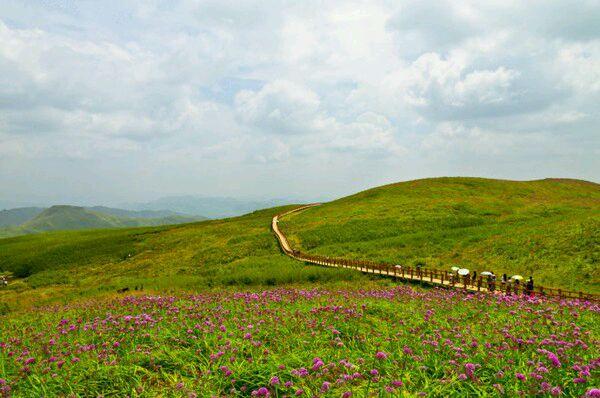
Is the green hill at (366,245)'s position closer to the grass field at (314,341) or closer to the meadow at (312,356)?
the grass field at (314,341)

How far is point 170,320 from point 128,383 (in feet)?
18.0

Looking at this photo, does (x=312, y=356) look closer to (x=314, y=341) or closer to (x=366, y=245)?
(x=314, y=341)

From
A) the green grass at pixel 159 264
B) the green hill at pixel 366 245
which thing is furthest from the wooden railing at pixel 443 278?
the green grass at pixel 159 264

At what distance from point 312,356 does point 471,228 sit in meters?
54.9

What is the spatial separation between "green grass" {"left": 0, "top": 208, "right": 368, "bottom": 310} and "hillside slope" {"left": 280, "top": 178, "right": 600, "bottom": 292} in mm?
10208

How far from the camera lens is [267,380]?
7.95m

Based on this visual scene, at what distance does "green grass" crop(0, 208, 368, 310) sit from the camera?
116ft

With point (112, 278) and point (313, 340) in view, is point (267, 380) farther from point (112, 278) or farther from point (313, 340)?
point (112, 278)

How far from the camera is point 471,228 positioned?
57.6 meters

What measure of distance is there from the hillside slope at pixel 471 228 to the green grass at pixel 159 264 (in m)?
10.2

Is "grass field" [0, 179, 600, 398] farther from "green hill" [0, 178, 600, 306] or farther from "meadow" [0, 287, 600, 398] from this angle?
"green hill" [0, 178, 600, 306]

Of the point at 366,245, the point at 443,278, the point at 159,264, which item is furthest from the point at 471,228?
the point at 159,264

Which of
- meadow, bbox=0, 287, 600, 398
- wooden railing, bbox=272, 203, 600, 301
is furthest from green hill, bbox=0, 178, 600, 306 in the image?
meadow, bbox=0, 287, 600, 398

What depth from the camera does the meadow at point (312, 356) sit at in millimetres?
7465
